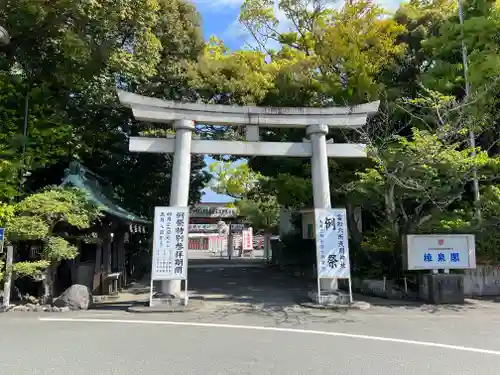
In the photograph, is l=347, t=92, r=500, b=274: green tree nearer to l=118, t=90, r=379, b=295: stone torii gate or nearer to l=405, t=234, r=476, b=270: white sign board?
l=405, t=234, r=476, b=270: white sign board

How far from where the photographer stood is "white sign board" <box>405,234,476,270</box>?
12.3 metres

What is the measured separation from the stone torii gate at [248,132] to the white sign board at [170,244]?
0.56m

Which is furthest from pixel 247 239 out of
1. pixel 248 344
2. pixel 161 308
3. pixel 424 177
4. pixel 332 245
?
pixel 248 344

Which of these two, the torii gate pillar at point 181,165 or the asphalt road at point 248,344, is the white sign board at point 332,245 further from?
the torii gate pillar at point 181,165

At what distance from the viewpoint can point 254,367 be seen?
18.8ft

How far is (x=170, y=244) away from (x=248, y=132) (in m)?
4.09

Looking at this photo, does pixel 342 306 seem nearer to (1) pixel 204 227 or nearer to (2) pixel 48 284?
(2) pixel 48 284

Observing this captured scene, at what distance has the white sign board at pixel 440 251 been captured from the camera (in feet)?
40.5

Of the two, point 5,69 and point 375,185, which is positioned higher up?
point 5,69

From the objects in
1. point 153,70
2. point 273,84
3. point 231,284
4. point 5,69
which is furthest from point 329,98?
point 5,69

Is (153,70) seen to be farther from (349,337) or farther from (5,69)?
(349,337)

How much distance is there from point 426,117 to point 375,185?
10.6 feet

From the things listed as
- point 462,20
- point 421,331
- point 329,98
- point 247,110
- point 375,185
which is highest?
point 462,20

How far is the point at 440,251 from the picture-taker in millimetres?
12477
